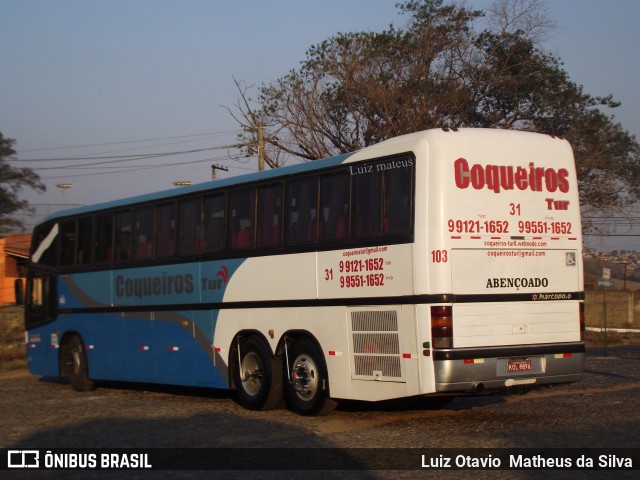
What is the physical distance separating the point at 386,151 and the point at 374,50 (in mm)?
24506

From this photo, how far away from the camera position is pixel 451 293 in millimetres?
11094

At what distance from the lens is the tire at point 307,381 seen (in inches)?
505

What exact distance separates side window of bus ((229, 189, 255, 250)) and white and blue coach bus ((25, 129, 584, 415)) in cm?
3

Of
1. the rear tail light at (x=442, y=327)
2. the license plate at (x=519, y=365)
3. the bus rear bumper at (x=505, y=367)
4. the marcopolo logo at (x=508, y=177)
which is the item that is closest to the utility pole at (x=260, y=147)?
the marcopolo logo at (x=508, y=177)

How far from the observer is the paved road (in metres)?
10.0

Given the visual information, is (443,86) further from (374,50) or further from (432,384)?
(432,384)

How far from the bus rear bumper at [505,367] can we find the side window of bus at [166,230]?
649 centimetres

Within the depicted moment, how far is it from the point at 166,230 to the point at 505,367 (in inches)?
276

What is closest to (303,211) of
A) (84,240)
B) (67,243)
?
(84,240)

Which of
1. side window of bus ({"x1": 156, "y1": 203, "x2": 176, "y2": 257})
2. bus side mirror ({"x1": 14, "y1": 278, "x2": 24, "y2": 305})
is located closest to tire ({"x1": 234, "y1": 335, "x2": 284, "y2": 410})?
side window of bus ({"x1": 156, "y1": 203, "x2": 176, "y2": 257})

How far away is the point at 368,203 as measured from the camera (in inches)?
478

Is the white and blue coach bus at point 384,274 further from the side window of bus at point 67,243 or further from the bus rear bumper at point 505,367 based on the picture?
the side window of bus at point 67,243

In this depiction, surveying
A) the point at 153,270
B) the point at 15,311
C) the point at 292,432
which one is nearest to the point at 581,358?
the point at 292,432

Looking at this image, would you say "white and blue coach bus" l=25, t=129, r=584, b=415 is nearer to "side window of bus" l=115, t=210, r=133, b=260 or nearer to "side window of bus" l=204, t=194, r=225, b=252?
"side window of bus" l=204, t=194, r=225, b=252
